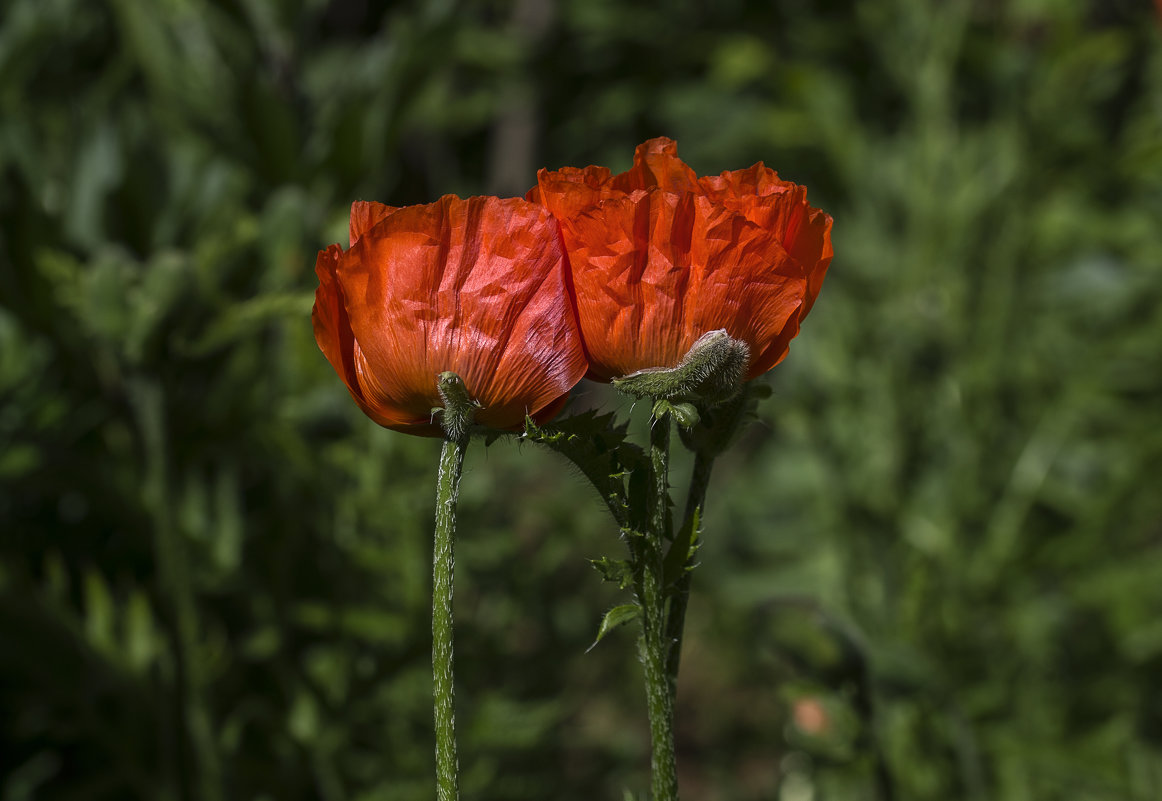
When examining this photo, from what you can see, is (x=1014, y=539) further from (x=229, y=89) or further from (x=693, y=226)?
(x=693, y=226)

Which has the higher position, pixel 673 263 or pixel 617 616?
pixel 673 263

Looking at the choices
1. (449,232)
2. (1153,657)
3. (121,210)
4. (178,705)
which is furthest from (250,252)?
(1153,657)

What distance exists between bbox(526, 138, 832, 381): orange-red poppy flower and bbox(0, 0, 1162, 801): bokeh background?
0.42 feet

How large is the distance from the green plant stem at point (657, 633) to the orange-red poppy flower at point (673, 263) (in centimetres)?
5

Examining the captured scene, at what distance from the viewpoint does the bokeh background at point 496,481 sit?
4.13 feet

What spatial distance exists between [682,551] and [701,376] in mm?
98

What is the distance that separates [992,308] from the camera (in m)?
2.20

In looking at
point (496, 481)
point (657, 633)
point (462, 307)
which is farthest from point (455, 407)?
point (496, 481)

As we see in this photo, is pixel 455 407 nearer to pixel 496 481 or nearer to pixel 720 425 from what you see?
pixel 720 425

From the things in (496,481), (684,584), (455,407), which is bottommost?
(496,481)

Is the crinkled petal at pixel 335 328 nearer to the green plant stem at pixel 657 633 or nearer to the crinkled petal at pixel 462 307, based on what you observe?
the crinkled petal at pixel 462 307

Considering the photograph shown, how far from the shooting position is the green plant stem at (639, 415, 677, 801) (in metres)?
0.55

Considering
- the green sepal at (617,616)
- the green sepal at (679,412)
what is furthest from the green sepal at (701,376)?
the green sepal at (617,616)

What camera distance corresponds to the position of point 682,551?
1.90 ft
